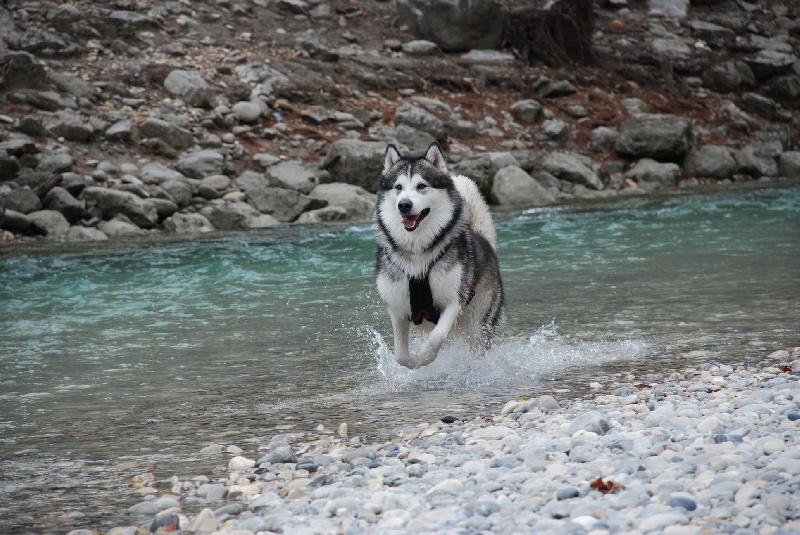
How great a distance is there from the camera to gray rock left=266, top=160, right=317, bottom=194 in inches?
628

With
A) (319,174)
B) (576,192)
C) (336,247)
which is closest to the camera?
(336,247)

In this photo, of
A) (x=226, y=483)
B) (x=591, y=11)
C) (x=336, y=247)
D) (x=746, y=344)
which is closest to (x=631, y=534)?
(x=226, y=483)

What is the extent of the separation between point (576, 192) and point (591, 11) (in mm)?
9478

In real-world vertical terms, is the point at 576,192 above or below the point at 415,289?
below

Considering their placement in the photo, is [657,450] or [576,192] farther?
[576,192]

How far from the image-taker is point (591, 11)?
2503 cm

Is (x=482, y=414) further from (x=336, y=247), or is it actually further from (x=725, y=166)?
(x=725, y=166)

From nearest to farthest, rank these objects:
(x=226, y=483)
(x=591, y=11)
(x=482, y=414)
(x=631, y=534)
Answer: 1. (x=631, y=534)
2. (x=226, y=483)
3. (x=482, y=414)
4. (x=591, y=11)

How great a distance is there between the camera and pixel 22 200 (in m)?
13.7

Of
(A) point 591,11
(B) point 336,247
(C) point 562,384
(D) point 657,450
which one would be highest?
(A) point 591,11

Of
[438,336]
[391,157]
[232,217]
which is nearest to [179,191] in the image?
[232,217]

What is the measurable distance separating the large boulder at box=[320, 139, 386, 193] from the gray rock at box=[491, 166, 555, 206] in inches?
101

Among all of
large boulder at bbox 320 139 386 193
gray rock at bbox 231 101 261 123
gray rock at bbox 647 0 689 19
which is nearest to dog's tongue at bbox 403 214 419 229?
large boulder at bbox 320 139 386 193

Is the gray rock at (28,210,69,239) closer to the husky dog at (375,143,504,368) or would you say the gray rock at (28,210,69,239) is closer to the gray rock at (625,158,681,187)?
the husky dog at (375,143,504,368)
